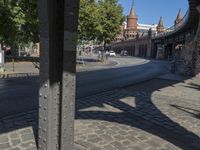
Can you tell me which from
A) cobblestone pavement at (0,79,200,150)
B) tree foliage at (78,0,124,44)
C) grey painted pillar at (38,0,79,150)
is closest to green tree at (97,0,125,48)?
tree foliage at (78,0,124,44)

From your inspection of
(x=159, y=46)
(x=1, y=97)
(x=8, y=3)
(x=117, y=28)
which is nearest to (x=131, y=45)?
(x=159, y=46)

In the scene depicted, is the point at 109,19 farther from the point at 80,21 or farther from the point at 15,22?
the point at 15,22

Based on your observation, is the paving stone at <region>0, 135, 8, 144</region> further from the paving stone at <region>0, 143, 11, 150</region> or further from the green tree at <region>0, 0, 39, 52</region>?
the green tree at <region>0, 0, 39, 52</region>

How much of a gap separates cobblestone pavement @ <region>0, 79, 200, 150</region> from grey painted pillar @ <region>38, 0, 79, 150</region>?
38.2 inches

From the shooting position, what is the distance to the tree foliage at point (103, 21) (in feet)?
114

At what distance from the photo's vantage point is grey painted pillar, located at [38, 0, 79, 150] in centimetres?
436

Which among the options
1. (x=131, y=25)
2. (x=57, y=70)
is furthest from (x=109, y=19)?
(x=131, y=25)

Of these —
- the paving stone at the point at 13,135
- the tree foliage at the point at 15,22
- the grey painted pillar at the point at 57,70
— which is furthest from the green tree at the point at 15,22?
the grey painted pillar at the point at 57,70

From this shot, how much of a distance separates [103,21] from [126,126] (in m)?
34.5

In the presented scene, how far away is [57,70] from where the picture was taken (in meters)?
4.57

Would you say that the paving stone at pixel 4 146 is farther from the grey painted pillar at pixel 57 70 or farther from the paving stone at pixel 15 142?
the grey painted pillar at pixel 57 70

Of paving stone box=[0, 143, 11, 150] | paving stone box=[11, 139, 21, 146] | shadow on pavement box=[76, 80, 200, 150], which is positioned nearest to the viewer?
paving stone box=[0, 143, 11, 150]

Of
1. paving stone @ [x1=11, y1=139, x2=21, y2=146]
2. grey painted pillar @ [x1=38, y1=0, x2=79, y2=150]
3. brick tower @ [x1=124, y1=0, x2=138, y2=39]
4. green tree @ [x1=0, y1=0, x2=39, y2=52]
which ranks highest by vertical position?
brick tower @ [x1=124, y1=0, x2=138, y2=39]

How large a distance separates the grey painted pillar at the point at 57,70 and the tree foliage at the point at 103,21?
29.6 meters
